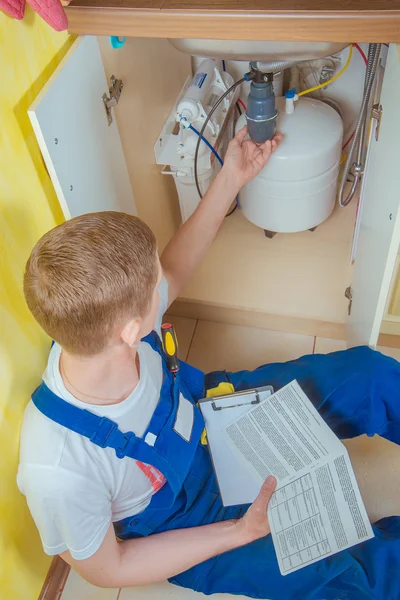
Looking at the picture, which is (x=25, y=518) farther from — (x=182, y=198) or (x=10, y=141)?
(x=182, y=198)

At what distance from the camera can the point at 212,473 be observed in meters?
1.09

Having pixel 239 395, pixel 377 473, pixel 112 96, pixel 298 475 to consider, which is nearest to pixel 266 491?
pixel 298 475

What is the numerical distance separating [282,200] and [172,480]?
754 millimetres

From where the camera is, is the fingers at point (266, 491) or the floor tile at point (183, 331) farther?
the floor tile at point (183, 331)

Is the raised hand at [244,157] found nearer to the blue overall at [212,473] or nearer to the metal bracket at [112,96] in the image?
the metal bracket at [112,96]

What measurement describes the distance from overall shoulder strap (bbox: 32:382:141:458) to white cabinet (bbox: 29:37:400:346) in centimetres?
33

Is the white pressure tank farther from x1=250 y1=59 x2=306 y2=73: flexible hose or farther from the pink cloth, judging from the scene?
the pink cloth

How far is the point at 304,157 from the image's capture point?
1.28 m

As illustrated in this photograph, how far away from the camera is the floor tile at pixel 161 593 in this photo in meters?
1.13

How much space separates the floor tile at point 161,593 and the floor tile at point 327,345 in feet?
2.09

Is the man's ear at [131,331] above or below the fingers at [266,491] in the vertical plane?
above

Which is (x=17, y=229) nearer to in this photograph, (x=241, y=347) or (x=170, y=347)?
(x=170, y=347)

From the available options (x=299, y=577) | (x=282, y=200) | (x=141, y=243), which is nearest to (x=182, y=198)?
(x=282, y=200)

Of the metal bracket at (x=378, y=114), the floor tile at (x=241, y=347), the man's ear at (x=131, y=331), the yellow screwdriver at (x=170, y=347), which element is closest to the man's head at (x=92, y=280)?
the man's ear at (x=131, y=331)
